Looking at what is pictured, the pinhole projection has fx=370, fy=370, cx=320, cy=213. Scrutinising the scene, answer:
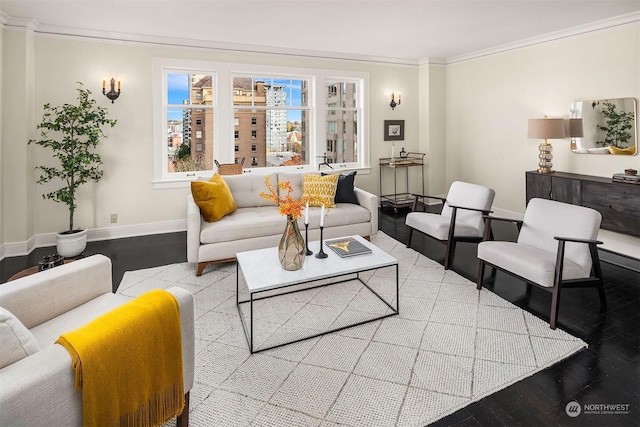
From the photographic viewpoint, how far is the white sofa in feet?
11.9

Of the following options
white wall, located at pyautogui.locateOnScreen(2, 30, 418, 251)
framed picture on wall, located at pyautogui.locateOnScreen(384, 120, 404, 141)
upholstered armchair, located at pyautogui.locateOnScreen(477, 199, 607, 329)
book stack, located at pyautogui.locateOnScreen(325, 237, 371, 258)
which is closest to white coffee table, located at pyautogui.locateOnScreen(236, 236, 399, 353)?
book stack, located at pyautogui.locateOnScreen(325, 237, 371, 258)

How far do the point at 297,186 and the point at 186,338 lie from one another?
3.21 m

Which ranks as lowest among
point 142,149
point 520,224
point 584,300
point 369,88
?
point 584,300

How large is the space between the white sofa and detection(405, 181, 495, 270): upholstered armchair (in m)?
0.62

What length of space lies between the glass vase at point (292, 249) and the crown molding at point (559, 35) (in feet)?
14.8

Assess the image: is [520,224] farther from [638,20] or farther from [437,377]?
[638,20]

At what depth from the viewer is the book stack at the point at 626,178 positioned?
385 centimetres

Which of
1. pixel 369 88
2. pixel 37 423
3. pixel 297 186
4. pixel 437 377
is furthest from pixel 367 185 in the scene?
pixel 37 423

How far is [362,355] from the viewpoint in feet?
7.58

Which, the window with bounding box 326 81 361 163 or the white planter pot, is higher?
the window with bounding box 326 81 361 163

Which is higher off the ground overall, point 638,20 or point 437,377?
point 638,20

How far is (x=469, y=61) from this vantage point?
624cm

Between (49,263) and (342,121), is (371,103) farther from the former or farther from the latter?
(49,263)

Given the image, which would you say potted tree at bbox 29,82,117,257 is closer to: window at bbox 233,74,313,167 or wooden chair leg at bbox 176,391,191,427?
window at bbox 233,74,313,167
